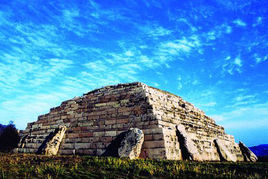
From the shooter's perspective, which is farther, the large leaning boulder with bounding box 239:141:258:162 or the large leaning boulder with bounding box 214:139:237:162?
the large leaning boulder with bounding box 239:141:258:162

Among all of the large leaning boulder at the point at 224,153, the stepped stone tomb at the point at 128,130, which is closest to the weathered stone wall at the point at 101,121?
the stepped stone tomb at the point at 128,130

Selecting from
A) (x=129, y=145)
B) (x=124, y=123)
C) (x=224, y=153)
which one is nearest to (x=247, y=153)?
(x=224, y=153)

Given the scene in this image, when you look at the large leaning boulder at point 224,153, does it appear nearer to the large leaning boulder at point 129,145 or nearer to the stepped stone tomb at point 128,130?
the stepped stone tomb at point 128,130

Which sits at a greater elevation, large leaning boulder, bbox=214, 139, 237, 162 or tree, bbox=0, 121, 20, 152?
tree, bbox=0, 121, 20, 152

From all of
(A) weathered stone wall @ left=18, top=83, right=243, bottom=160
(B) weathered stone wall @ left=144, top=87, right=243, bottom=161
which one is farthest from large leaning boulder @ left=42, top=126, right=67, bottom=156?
(B) weathered stone wall @ left=144, top=87, right=243, bottom=161

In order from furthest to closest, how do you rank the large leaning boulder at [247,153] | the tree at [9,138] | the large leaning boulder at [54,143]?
the tree at [9,138] < the large leaning boulder at [247,153] < the large leaning boulder at [54,143]

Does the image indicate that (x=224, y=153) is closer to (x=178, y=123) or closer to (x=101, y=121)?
(x=178, y=123)

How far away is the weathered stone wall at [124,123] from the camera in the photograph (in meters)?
8.43

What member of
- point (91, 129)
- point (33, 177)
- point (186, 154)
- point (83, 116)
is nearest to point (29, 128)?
point (83, 116)

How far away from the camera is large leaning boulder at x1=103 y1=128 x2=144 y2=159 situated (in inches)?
306

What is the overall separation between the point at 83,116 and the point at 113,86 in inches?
119

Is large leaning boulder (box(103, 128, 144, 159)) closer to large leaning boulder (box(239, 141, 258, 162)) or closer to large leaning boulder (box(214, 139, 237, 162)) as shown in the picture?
large leaning boulder (box(214, 139, 237, 162))

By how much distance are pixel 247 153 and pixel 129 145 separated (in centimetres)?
1057

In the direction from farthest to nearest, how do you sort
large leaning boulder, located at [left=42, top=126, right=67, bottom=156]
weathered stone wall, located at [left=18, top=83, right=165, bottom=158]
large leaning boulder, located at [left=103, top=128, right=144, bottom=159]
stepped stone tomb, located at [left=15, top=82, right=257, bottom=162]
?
large leaning boulder, located at [left=42, top=126, right=67, bottom=156] < weathered stone wall, located at [left=18, top=83, right=165, bottom=158] < stepped stone tomb, located at [left=15, top=82, right=257, bottom=162] < large leaning boulder, located at [left=103, top=128, right=144, bottom=159]
